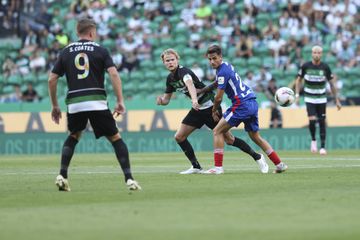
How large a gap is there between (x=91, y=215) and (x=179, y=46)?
989 inches

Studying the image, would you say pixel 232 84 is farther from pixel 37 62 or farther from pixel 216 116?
pixel 37 62

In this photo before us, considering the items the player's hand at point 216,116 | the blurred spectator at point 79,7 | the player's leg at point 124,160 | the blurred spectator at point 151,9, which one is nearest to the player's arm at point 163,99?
the player's hand at point 216,116

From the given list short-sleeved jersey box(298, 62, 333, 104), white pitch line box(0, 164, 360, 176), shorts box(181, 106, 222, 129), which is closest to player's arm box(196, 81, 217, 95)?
shorts box(181, 106, 222, 129)

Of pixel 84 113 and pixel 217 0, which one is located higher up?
pixel 217 0

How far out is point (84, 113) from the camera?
13211 mm

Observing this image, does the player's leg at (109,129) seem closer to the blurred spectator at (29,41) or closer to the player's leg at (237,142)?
the player's leg at (237,142)

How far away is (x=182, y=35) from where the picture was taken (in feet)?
117

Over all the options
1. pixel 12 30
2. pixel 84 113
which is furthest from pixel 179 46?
pixel 84 113

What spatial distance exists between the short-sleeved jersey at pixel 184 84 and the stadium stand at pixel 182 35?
48.9ft

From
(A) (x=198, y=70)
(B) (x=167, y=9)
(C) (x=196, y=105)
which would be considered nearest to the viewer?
(C) (x=196, y=105)

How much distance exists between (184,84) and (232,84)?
3.57ft

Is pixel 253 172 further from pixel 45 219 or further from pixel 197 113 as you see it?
pixel 45 219

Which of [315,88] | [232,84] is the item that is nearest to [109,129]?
[232,84]

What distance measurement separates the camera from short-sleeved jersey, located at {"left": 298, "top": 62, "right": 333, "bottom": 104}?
1009 inches
